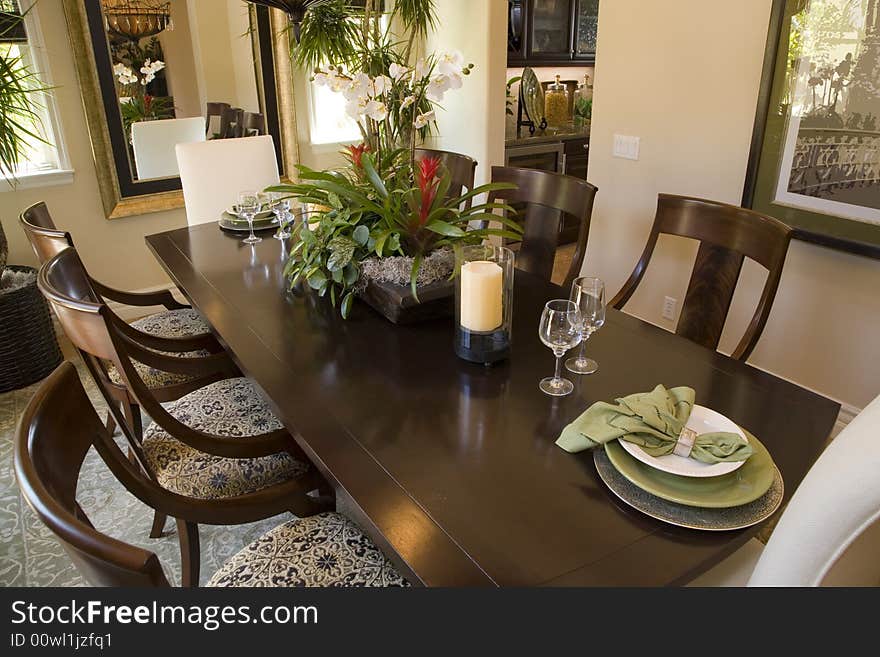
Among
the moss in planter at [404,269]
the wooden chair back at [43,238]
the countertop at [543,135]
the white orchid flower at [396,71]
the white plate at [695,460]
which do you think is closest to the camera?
the white plate at [695,460]

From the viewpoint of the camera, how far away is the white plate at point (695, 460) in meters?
1.07

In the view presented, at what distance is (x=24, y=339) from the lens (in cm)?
298

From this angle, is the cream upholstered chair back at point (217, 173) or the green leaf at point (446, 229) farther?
the cream upholstered chair back at point (217, 173)

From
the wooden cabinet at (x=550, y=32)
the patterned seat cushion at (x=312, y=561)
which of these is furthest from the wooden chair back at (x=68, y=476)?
the wooden cabinet at (x=550, y=32)

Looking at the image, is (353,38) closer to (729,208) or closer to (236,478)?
(729,208)

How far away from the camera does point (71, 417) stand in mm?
1144

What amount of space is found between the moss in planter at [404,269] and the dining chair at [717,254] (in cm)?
58

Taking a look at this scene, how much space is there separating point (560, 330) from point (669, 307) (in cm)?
195

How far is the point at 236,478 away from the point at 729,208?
159 cm

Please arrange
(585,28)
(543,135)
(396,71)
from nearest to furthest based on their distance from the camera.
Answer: (396,71), (543,135), (585,28)

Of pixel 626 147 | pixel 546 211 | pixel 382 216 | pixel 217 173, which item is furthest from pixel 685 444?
pixel 217 173

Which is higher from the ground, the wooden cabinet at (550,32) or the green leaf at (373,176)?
the wooden cabinet at (550,32)

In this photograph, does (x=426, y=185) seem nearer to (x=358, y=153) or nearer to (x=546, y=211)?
(x=358, y=153)

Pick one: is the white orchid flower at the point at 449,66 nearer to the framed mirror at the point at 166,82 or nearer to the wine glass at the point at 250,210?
the wine glass at the point at 250,210
